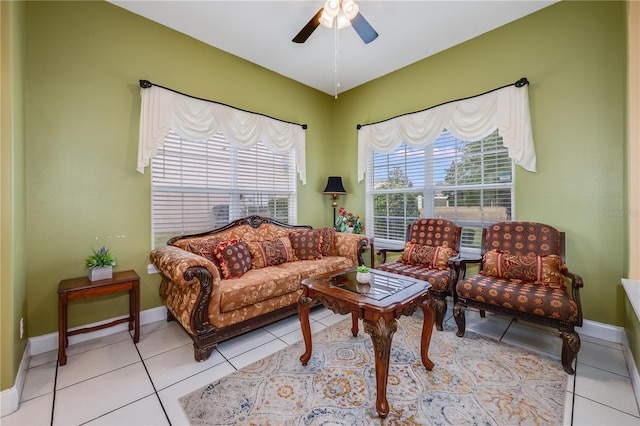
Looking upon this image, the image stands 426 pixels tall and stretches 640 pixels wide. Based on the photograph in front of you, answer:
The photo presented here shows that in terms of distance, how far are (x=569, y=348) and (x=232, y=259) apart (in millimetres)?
2863

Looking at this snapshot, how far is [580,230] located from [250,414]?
10.7ft

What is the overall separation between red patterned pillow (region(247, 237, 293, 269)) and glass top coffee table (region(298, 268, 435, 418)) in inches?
40.0

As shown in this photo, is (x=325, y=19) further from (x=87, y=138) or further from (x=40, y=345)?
(x=40, y=345)

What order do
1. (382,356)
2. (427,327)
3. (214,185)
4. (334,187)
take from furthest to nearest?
(334,187)
(214,185)
(427,327)
(382,356)

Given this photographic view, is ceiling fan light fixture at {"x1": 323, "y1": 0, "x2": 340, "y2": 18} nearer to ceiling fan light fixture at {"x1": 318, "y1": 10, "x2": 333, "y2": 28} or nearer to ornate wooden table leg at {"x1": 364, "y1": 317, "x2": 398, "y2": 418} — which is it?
ceiling fan light fixture at {"x1": 318, "y1": 10, "x2": 333, "y2": 28}

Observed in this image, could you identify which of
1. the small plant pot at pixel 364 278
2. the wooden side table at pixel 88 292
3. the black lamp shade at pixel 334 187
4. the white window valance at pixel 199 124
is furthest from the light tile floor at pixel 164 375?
the black lamp shade at pixel 334 187

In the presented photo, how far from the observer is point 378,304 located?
1.70m

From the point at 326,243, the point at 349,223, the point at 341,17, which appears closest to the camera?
the point at 341,17

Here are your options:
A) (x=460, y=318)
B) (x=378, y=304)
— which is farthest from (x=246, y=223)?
(x=460, y=318)

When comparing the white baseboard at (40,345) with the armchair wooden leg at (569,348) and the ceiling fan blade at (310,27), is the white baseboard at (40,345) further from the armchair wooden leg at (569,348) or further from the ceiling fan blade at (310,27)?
the armchair wooden leg at (569,348)

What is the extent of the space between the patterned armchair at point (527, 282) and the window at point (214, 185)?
103 inches

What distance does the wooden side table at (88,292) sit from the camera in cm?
210

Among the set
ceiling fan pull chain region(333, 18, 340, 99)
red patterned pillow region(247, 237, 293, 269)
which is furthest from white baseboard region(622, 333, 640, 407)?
ceiling fan pull chain region(333, 18, 340, 99)

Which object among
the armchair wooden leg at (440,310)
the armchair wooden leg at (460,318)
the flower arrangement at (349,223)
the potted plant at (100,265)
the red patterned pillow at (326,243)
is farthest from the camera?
the flower arrangement at (349,223)
